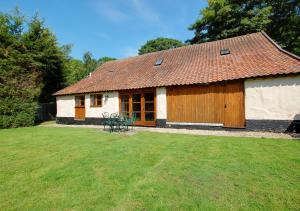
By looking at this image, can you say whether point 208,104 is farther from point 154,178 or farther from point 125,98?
point 154,178

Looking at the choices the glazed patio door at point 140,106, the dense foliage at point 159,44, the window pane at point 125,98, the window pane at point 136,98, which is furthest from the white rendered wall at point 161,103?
the dense foliage at point 159,44

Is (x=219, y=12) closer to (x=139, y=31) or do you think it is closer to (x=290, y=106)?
(x=139, y=31)

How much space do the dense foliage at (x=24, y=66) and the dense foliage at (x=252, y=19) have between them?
703 inches

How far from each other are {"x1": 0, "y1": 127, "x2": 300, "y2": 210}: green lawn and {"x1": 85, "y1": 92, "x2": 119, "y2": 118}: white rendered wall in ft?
25.6

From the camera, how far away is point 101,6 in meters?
12.7

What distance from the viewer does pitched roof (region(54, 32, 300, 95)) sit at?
1040 centimetres

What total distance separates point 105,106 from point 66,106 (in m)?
4.60

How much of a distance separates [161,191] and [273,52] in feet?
36.6

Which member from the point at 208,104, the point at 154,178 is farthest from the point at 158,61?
the point at 154,178

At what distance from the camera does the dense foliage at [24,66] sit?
1534cm

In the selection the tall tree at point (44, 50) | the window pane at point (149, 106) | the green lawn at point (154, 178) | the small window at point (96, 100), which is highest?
the tall tree at point (44, 50)

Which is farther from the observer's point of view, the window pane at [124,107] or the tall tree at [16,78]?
the tall tree at [16,78]

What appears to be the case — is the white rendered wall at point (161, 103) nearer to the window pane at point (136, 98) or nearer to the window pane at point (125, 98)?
the window pane at point (136, 98)

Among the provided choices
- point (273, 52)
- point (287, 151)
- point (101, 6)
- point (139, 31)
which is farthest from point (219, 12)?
point (287, 151)
